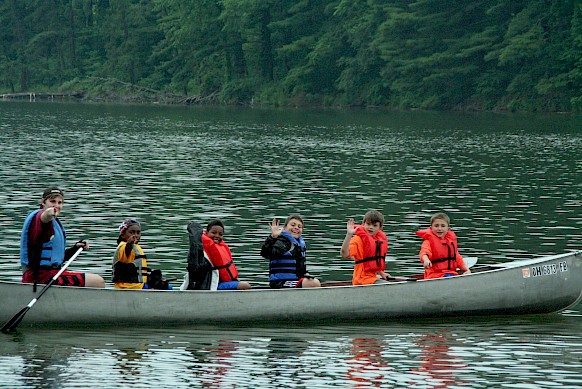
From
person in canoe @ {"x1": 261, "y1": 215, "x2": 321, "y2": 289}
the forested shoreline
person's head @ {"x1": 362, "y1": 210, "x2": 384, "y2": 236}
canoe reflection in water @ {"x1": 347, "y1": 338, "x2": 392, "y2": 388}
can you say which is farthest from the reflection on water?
the forested shoreline

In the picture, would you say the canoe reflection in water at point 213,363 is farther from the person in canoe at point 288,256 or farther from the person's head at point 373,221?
the person's head at point 373,221

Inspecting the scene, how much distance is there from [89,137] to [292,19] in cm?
4177

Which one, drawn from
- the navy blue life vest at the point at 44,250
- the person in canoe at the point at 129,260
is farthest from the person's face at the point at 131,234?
the navy blue life vest at the point at 44,250

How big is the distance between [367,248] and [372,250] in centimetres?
7

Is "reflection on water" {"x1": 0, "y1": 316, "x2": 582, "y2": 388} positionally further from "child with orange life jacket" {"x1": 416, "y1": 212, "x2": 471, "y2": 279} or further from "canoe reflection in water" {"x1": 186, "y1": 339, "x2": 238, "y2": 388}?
"child with orange life jacket" {"x1": 416, "y1": 212, "x2": 471, "y2": 279}

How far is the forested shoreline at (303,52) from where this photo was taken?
7394 cm

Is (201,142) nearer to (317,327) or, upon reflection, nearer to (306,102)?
(317,327)

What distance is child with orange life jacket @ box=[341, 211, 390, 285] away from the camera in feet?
47.2

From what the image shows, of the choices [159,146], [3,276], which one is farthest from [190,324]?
[159,146]

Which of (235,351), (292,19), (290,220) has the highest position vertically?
(292,19)

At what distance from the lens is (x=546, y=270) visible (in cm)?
1464

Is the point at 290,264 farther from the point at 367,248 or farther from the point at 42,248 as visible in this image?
the point at 42,248

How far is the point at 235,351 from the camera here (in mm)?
12672

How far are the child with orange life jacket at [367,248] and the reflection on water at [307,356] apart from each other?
2.43ft
